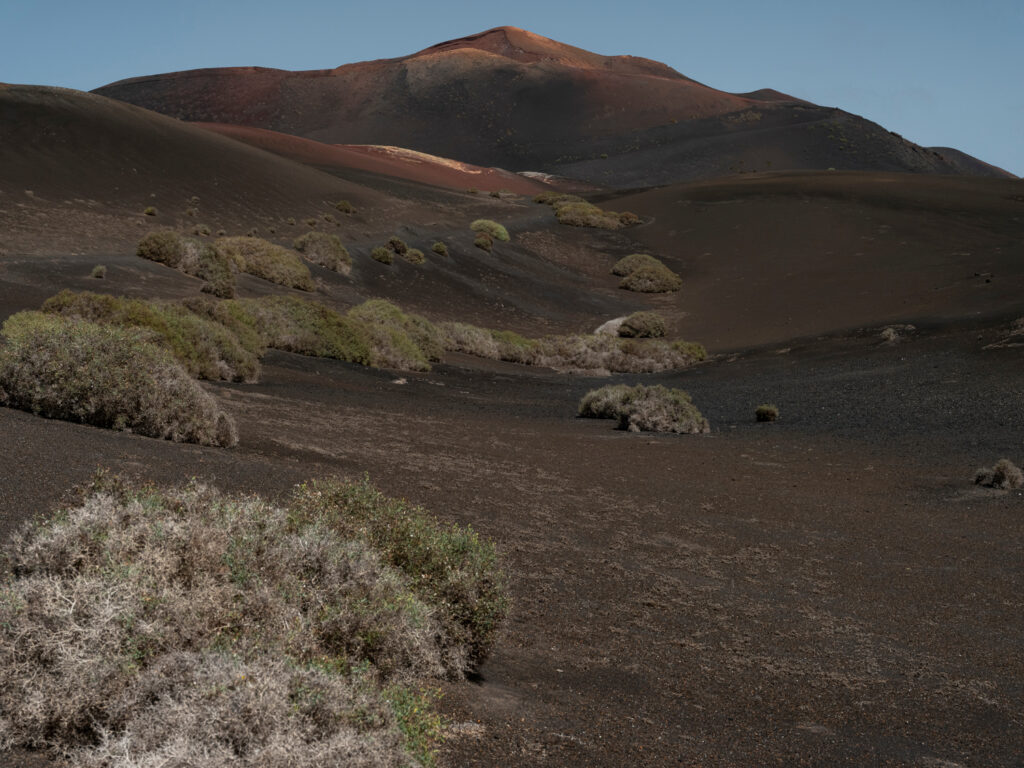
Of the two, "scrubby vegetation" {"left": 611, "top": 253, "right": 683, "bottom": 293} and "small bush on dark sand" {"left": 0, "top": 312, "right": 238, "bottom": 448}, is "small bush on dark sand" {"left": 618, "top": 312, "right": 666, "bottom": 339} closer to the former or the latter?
"scrubby vegetation" {"left": 611, "top": 253, "right": 683, "bottom": 293}

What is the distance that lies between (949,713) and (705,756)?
2.14m

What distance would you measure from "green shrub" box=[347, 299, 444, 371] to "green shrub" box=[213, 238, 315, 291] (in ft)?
10.4

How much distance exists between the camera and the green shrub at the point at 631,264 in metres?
48.8

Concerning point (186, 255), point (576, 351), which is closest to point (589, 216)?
point (576, 351)

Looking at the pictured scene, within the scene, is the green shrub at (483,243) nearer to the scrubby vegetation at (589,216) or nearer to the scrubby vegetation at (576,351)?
the scrubby vegetation at (589,216)

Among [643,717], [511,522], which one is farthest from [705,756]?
[511,522]

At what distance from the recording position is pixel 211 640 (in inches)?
157

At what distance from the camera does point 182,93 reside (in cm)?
14600

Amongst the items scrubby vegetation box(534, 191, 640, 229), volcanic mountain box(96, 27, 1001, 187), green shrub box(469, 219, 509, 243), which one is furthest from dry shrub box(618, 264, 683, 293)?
volcanic mountain box(96, 27, 1001, 187)

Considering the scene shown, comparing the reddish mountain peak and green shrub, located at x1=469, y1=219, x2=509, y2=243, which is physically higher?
the reddish mountain peak

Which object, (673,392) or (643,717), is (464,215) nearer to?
(673,392)

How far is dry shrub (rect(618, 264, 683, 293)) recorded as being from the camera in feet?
152

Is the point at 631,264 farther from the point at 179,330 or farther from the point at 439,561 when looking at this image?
the point at 439,561

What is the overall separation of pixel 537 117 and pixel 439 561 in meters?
132
